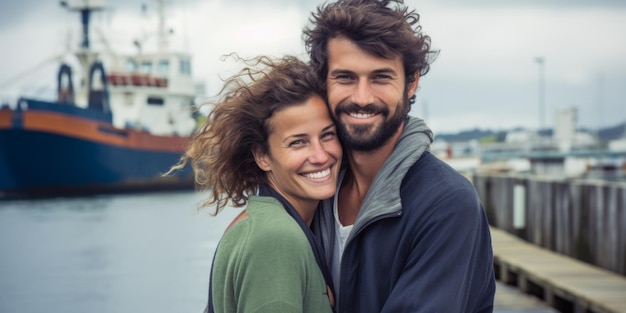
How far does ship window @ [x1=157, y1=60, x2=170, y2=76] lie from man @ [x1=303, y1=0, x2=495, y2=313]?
5838 centimetres

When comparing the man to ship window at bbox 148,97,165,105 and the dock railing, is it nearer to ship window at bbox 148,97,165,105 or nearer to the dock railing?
the dock railing

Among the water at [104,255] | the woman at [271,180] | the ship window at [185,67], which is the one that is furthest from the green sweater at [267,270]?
the ship window at [185,67]

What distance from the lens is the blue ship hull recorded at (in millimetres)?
55812

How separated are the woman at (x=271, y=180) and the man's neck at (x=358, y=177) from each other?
0.28 ft

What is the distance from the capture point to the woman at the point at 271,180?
9.81 ft

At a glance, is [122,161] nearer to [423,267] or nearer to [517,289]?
[517,289]

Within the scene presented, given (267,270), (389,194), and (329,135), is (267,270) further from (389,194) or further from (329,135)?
(329,135)

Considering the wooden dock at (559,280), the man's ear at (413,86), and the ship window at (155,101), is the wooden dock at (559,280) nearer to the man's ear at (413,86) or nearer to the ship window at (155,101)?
the man's ear at (413,86)

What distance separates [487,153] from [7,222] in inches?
1465

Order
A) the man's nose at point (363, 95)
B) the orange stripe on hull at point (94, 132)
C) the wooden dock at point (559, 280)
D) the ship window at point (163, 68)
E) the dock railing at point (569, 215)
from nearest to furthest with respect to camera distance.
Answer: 1. the man's nose at point (363, 95)
2. the wooden dock at point (559, 280)
3. the dock railing at point (569, 215)
4. the orange stripe on hull at point (94, 132)
5. the ship window at point (163, 68)

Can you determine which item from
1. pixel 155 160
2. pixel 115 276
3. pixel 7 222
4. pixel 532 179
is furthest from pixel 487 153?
pixel 532 179

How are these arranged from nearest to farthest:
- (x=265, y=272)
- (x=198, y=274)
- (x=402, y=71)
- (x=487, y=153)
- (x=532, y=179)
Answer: (x=265, y=272) → (x=402, y=71) → (x=532, y=179) → (x=198, y=274) → (x=487, y=153)

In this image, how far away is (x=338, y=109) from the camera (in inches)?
132

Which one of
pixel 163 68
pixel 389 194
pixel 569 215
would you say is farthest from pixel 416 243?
pixel 163 68
